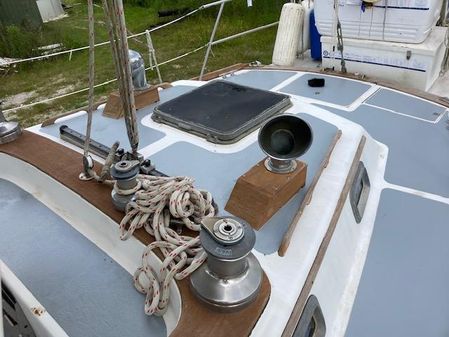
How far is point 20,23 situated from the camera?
11031mm

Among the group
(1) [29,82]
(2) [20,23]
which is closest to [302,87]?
(1) [29,82]

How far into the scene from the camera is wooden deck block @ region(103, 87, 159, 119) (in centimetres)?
249

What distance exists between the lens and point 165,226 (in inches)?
54.4

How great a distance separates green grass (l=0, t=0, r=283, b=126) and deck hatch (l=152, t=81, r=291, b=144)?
427 centimetres

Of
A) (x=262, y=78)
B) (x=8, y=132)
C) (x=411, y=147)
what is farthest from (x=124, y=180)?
(x=262, y=78)

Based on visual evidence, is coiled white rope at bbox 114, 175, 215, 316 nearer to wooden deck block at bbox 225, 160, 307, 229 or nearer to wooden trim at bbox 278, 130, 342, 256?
wooden deck block at bbox 225, 160, 307, 229

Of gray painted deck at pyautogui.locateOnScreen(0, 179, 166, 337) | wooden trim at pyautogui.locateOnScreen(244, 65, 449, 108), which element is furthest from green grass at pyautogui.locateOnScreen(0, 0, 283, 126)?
gray painted deck at pyautogui.locateOnScreen(0, 179, 166, 337)

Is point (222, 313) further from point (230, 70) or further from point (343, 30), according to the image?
point (343, 30)

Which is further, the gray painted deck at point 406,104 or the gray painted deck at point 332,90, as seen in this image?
the gray painted deck at point 332,90

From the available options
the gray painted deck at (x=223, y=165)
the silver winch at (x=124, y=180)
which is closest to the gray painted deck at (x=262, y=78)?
the gray painted deck at (x=223, y=165)

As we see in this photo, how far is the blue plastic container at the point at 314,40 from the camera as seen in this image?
183 inches

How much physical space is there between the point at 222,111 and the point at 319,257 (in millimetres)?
1169

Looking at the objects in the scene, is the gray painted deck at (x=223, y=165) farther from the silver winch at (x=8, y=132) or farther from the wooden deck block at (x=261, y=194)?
the silver winch at (x=8, y=132)

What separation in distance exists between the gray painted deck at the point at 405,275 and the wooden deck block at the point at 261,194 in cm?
53
